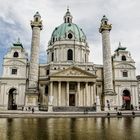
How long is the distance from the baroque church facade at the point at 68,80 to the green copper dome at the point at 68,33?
12.9 ft

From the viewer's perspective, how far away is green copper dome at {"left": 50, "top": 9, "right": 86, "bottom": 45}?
217 feet

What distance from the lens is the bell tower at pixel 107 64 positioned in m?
51.7

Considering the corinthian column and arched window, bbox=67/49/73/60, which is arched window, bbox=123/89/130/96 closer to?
arched window, bbox=67/49/73/60

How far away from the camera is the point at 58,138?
1054 centimetres

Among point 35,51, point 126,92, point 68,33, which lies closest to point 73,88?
point 35,51

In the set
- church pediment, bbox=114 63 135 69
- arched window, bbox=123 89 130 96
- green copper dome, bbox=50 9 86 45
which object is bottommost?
arched window, bbox=123 89 130 96

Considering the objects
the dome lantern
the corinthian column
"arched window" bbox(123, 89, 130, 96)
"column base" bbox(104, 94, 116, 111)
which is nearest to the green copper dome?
the dome lantern

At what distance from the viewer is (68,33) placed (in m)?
66.5

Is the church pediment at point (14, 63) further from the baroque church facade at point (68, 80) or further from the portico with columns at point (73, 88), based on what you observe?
the portico with columns at point (73, 88)

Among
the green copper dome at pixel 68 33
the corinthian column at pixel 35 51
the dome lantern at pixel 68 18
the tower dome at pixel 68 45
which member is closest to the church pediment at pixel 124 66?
the tower dome at pixel 68 45

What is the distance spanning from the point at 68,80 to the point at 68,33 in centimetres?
1920

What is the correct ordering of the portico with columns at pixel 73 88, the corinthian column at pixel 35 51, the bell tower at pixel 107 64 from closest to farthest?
1. the corinthian column at pixel 35 51
2. the bell tower at pixel 107 64
3. the portico with columns at pixel 73 88

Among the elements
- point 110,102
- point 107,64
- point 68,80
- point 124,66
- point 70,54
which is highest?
point 70,54

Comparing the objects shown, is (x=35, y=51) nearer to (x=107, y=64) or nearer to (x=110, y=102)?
(x=107, y=64)
